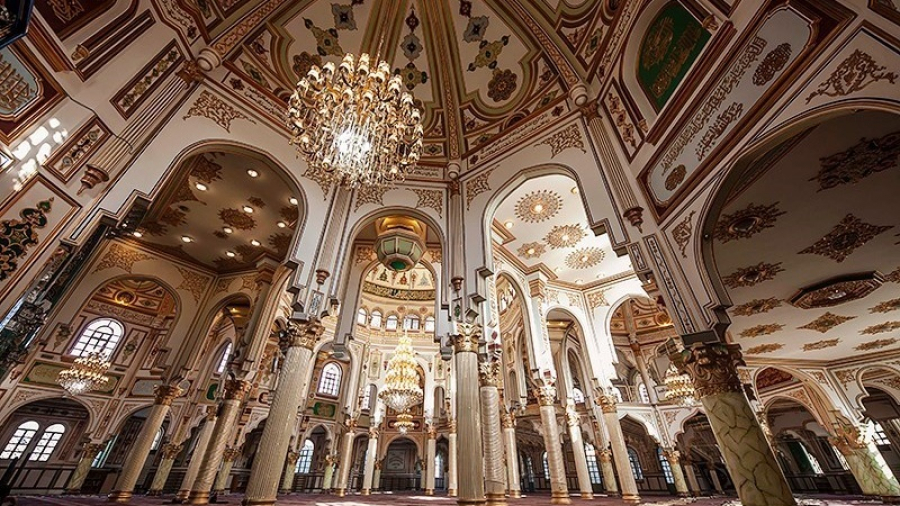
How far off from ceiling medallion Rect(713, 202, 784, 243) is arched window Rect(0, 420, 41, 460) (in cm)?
2369

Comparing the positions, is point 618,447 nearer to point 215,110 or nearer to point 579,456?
point 579,456

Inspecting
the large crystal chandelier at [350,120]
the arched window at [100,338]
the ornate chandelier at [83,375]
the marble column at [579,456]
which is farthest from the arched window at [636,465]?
the arched window at [100,338]

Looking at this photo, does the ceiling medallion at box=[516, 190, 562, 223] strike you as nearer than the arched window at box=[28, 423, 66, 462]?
Yes

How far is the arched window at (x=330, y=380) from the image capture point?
18.4 metres

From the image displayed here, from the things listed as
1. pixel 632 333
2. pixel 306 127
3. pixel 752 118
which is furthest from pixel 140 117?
pixel 632 333

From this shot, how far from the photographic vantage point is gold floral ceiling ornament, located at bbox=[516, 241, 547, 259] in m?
11.0

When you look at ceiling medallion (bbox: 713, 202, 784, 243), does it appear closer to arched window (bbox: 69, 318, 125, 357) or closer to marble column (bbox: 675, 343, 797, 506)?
marble column (bbox: 675, 343, 797, 506)

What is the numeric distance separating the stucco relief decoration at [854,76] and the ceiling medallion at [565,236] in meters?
7.41

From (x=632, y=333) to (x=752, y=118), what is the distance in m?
15.5

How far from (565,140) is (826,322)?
947 centimetres

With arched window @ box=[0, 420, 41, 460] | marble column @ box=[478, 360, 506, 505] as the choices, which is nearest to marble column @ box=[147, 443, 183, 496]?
arched window @ box=[0, 420, 41, 460]

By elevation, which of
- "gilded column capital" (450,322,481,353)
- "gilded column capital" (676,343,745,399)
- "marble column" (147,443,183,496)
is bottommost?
"marble column" (147,443,183,496)

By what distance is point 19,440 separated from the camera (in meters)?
13.2

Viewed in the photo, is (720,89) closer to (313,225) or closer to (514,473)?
(313,225)
